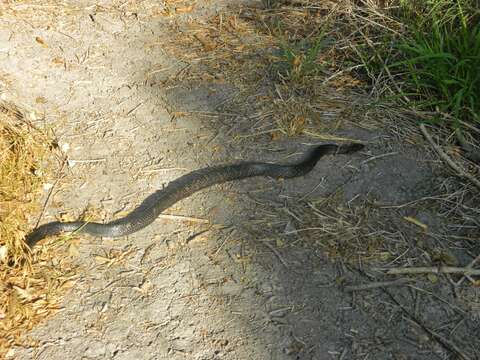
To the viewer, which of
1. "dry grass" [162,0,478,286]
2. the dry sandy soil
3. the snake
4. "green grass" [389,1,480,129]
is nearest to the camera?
the dry sandy soil

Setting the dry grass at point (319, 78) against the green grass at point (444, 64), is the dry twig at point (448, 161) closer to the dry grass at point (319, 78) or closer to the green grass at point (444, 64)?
the dry grass at point (319, 78)

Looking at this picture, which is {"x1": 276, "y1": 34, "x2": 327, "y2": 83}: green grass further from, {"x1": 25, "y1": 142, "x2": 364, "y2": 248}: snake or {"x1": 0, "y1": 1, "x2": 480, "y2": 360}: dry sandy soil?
{"x1": 25, "y1": 142, "x2": 364, "y2": 248}: snake

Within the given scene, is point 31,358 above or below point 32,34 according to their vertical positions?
below

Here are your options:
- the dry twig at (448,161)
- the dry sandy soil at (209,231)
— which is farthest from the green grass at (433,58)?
the dry sandy soil at (209,231)

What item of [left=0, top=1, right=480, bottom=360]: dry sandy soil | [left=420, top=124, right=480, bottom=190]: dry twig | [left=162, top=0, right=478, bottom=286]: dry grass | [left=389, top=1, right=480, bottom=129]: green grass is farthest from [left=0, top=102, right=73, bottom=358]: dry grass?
[left=389, top=1, right=480, bottom=129]: green grass

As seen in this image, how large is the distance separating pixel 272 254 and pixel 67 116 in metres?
2.54

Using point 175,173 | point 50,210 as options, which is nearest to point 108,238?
point 50,210

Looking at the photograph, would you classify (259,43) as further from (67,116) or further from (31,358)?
(31,358)

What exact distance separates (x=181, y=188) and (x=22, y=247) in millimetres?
1336

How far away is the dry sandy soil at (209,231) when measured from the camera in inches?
141

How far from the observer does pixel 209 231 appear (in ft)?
14.3

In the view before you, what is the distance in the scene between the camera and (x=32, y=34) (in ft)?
20.5

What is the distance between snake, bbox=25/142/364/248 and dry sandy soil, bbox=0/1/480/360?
71 millimetres

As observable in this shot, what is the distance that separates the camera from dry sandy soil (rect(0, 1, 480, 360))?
11.8 ft
